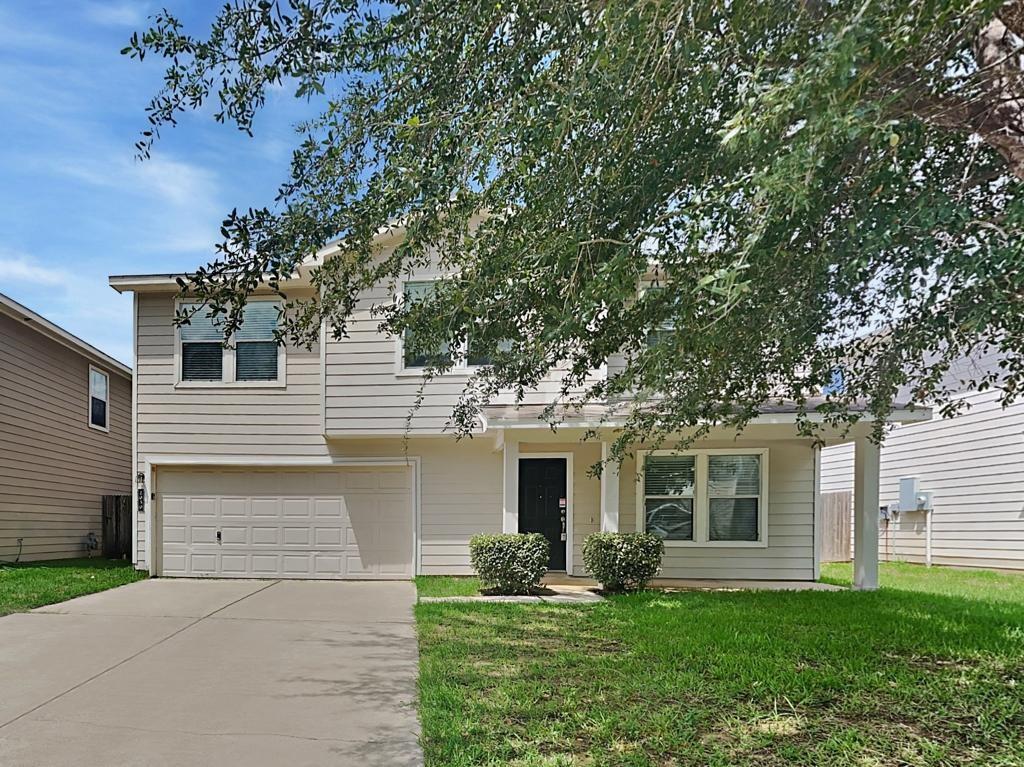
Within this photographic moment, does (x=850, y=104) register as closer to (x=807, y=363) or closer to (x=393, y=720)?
(x=807, y=363)

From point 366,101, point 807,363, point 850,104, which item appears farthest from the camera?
point 807,363

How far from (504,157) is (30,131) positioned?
8.69 m

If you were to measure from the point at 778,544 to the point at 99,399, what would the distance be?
1451 centimetres

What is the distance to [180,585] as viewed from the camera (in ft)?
37.7

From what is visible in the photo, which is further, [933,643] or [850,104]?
[933,643]

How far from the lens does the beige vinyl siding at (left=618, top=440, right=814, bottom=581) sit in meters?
11.8

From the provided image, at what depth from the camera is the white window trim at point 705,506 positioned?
11781 millimetres

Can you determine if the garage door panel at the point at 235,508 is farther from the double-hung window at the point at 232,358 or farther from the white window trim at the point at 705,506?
the white window trim at the point at 705,506

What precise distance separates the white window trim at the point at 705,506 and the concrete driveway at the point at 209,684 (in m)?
4.28

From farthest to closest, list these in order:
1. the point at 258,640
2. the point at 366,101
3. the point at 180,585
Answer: the point at 180,585, the point at 258,640, the point at 366,101

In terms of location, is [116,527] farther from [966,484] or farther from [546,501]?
[966,484]

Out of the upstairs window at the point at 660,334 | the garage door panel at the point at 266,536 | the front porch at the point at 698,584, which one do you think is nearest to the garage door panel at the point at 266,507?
the garage door panel at the point at 266,536

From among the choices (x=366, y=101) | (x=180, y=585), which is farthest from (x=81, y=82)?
(x=180, y=585)

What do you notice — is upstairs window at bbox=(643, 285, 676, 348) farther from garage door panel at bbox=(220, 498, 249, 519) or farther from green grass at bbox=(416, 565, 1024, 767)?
garage door panel at bbox=(220, 498, 249, 519)
